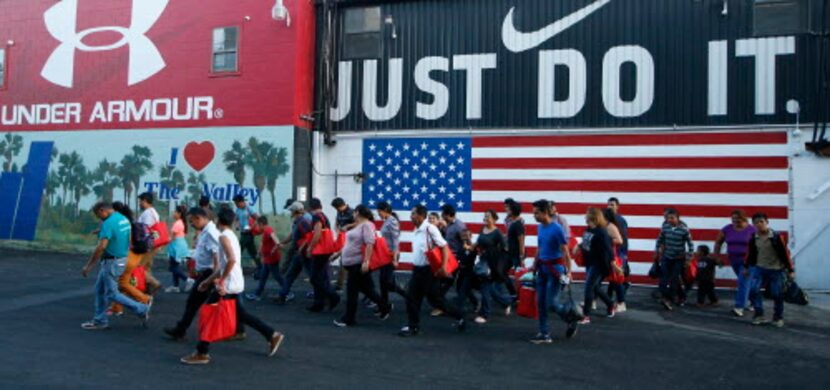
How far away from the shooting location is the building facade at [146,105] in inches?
645

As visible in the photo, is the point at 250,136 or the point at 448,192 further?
the point at 250,136

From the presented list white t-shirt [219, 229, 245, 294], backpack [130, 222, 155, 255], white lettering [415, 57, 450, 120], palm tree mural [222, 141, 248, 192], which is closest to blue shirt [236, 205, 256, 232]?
palm tree mural [222, 141, 248, 192]

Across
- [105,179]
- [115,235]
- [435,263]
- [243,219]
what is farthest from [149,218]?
[105,179]

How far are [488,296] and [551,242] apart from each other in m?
2.06

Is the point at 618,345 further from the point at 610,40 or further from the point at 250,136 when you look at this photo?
the point at 250,136

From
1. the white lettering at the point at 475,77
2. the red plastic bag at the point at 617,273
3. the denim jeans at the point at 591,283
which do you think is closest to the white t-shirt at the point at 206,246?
the denim jeans at the point at 591,283

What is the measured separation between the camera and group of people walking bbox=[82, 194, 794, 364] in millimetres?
7766

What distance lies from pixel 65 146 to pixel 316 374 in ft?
48.8

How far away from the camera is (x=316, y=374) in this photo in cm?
672

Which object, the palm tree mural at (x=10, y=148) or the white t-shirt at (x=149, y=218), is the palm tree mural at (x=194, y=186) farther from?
the white t-shirt at (x=149, y=218)

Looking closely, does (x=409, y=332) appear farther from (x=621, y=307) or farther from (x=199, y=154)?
(x=199, y=154)

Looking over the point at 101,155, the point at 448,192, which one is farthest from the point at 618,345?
the point at 101,155

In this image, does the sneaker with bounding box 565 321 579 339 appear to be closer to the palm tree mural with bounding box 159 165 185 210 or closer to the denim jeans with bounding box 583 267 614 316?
the denim jeans with bounding box 583 267 614 316

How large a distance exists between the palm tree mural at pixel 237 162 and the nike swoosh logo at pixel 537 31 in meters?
6.73
